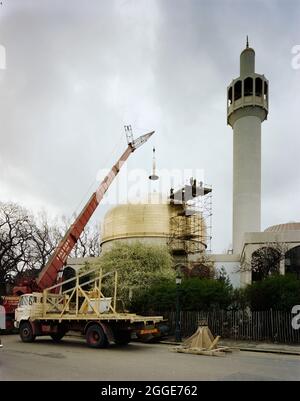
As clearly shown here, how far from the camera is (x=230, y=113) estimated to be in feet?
151

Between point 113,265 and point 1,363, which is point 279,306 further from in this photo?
point 113,265

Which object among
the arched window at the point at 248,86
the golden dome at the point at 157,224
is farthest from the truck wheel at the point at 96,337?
the arched window at the point at 248,86

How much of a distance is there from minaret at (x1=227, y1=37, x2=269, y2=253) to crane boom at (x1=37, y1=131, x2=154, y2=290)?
15508 millimetres

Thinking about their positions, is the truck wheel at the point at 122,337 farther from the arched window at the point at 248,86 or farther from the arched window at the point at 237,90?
the arched window at the point at 237,90

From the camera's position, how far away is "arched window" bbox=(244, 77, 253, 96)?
4541 centimetres

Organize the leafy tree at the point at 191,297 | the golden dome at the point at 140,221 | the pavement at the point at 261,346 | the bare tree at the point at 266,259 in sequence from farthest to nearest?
the golden dome at the point at 140,221 → the bare tree at the point at 266,259 → the leafy tree at the point at 191,297 → the pavement at the point at 261,346

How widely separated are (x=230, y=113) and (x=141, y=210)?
13.2 meters

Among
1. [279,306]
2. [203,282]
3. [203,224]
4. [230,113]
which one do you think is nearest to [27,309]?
[203,282]

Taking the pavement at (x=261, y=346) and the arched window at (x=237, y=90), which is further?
the arched window at (x=237, y=90)

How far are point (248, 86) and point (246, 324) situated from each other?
3029 centimetres

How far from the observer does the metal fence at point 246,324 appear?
802 inches

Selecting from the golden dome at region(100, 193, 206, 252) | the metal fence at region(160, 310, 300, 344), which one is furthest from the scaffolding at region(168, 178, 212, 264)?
the metal fence at region(160, 310, 300, 344)

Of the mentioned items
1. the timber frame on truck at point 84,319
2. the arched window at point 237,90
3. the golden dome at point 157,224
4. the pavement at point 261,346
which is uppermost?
the arched window at point 237,90

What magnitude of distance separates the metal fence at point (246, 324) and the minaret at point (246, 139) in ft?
64.0
